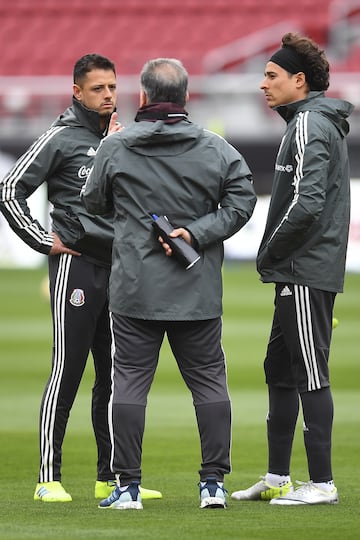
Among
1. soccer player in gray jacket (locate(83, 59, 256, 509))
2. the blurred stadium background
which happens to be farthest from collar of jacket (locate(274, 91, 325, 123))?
the blurred stadium background

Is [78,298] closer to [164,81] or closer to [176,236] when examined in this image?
[176,236]

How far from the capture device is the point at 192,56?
31.6 meters

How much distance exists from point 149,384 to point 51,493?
2.70 ft

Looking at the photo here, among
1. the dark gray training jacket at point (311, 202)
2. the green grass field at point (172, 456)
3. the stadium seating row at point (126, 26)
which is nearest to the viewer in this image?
the green grass field at point (172, 456)

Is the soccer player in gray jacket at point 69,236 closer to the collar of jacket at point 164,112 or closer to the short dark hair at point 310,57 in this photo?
the collar of jacket at point 164,112

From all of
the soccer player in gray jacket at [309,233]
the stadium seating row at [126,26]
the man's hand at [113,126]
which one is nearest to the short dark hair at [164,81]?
the man's hand at [113,126]

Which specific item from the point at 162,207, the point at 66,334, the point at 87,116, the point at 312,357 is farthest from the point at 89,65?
the point at 312,357

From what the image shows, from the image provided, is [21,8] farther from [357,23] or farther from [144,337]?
[144,337]

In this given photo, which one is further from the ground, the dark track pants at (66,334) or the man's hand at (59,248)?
the man's hand at (59,248)

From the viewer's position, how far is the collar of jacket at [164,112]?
525 cm

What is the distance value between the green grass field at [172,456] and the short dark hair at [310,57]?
1.86 meters

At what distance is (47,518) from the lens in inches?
200

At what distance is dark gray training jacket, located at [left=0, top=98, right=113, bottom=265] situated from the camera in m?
5.86

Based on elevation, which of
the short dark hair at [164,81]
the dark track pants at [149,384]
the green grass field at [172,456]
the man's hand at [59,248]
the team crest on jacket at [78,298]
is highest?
the short dark hair at [164,81]
